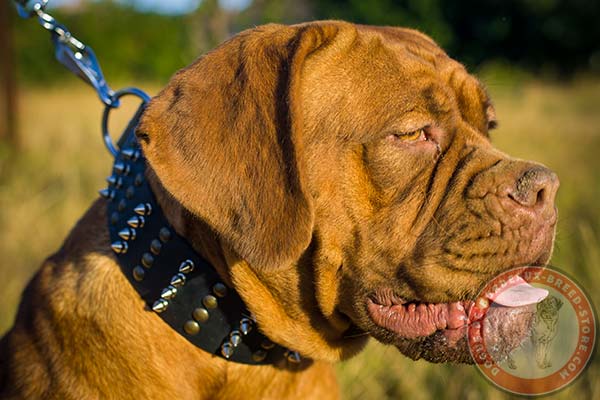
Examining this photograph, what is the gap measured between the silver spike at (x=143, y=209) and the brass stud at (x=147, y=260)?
0.49 ft

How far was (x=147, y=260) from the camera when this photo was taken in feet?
8.00

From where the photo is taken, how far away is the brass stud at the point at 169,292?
2.40 m

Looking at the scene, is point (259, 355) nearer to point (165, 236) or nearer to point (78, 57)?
point (165, 236)

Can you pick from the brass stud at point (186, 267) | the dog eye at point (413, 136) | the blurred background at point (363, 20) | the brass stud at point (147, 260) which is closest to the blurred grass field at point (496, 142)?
the blurred background at point (363, 20)

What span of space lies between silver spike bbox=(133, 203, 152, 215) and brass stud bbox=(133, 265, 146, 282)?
7.3 inches

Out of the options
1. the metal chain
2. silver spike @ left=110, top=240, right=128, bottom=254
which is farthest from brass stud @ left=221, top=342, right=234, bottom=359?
the metal chain

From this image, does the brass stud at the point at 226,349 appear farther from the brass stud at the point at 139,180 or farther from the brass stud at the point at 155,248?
the brass stud at the point at 139,180

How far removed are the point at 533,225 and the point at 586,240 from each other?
2.72 metres

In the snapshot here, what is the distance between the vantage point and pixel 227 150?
2.27 m

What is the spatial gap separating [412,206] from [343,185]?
247 millimetres

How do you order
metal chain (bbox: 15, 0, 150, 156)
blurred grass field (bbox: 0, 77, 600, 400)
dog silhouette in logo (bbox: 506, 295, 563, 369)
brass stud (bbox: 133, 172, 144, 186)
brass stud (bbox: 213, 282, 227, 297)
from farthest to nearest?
blurred grass field (bbox: 0, 77, 600, 400)
metal chain (bbox: 15, 0, 150, 156)
dog silhouette in logo (bbox: 506, 295, 563, 369)
brass stud (bbox: 133, 172, 144, 186)
brass stud (bbox: 213, 282, 227, 297)

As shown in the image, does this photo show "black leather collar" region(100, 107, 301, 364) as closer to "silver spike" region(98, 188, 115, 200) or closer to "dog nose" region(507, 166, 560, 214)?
"silver spike" region(98, 188, 115, 200)

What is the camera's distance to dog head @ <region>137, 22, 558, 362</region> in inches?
89.0

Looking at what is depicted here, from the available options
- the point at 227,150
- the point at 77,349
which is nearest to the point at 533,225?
the point at 227,150
